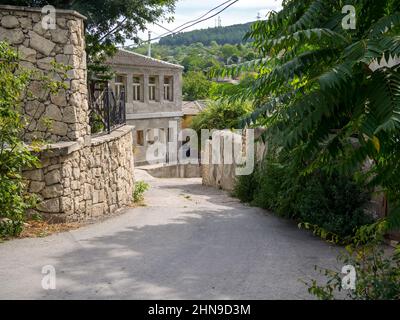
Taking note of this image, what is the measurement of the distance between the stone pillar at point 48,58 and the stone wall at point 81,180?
0.51m

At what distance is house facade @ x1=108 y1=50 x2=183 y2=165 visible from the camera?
30391 mm

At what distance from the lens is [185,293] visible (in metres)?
5.99

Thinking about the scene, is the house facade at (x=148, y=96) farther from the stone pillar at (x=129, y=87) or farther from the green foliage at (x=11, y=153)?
the green foliage at (x=11, y=153)

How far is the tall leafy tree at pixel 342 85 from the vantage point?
283cm

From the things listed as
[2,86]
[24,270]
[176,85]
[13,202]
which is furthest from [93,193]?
[176,85]

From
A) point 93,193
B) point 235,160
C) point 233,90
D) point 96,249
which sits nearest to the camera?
point 233,90

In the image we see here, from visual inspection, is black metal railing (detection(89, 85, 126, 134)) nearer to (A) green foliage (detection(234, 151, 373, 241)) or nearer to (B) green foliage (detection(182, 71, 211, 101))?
(A) green foliage (detection(234, 151, 373, 241))

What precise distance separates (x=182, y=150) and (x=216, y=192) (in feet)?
56.6

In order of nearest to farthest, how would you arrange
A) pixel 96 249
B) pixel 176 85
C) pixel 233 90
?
pixel 233 90 < pixel 96 249 < pixel 176 85

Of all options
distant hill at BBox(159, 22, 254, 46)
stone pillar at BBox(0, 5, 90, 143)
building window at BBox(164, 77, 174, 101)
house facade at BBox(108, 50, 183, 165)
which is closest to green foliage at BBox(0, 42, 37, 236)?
stone pillar at BBox(0, 5, 90, 143)

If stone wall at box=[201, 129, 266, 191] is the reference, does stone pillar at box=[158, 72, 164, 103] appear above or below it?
above

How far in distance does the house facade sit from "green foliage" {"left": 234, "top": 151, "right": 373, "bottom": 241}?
18.0m
